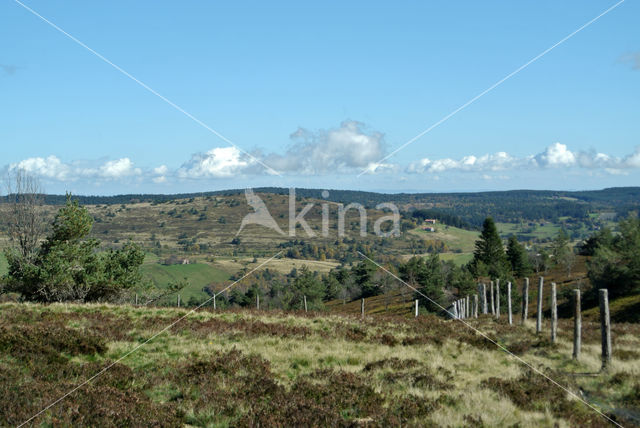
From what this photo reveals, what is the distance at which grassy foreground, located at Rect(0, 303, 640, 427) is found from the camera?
9258 mm

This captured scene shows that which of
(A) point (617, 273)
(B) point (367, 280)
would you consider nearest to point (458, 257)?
(B) point (367, 280)

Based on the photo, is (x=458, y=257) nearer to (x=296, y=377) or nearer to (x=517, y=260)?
(x=517, y=260)

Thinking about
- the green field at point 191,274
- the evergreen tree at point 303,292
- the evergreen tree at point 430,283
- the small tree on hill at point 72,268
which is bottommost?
the green field at point 191,274

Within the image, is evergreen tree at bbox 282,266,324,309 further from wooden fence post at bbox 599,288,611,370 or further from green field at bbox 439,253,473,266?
wooden fence post at bbox 599,288,611,370

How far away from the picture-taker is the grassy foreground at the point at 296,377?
9.26 meters

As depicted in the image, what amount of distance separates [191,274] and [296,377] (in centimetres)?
14891

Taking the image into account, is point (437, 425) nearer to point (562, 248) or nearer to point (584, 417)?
point (584, 417)

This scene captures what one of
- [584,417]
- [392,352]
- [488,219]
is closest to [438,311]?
[488,219]

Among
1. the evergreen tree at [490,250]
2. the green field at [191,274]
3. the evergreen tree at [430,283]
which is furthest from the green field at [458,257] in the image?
the green field at [191,274]

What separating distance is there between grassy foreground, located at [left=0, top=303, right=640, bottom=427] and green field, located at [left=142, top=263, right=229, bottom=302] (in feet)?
419

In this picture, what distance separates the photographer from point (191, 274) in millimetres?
155750

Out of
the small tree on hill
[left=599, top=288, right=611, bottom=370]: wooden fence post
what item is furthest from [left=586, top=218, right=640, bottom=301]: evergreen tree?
[left=599, top=288, right=611, bottom=370]: wooden fence post

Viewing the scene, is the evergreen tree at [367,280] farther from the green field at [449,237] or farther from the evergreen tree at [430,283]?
the green field at [449,237]

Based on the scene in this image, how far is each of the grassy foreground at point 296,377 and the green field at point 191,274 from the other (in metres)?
128
